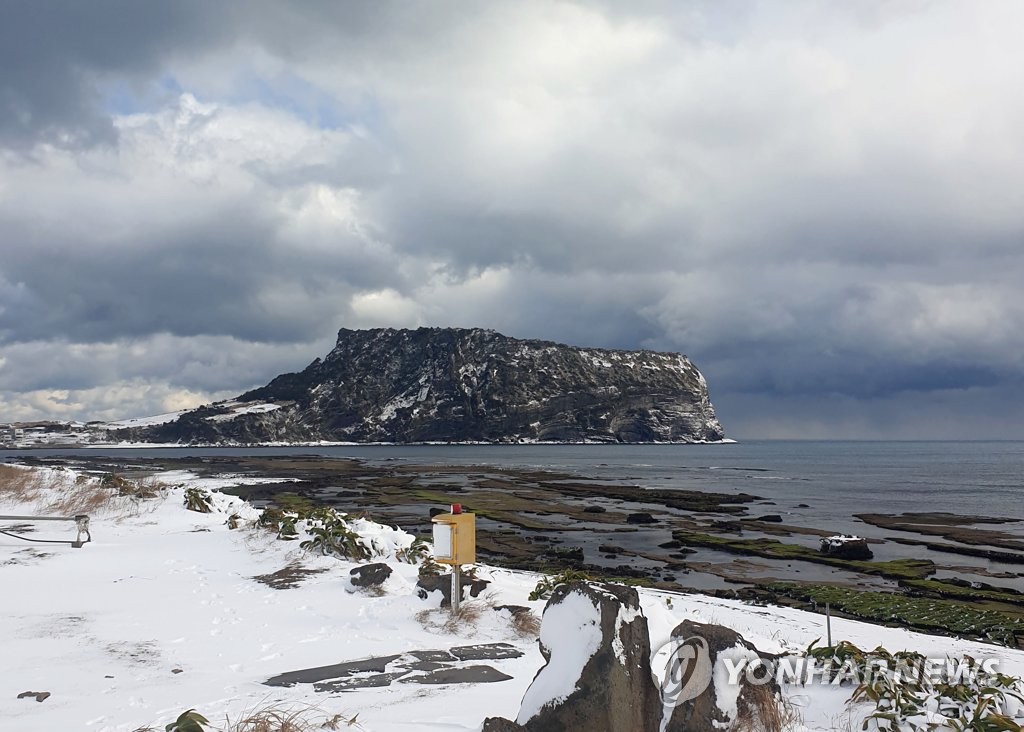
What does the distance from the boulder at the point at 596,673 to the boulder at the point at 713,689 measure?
44 cm

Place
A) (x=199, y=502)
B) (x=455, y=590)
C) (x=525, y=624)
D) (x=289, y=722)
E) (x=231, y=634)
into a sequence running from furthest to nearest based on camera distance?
1. (x=199, y=502)
2. (x=455, y=590)
3. (x=525, y=624)
4. (x=231, y=634)
5. (x=289, y=722)

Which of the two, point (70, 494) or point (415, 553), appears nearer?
point (415, 553)

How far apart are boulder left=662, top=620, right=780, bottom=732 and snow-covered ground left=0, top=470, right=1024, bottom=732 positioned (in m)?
0.85

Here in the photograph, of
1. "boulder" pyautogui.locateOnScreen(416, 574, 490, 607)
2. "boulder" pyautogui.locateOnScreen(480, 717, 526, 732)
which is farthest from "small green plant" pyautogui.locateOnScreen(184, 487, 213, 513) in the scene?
"boulder" pyautogui.locateOnScreen(480, 717, 526, 732)

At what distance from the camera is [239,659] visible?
7391 millimetres

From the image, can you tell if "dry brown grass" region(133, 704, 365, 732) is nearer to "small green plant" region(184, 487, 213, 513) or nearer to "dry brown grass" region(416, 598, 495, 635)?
"dry brown grass" region(416, 598, 495, 635)

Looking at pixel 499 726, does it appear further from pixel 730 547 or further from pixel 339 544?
pixel 730 547

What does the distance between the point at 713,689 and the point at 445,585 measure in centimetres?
561

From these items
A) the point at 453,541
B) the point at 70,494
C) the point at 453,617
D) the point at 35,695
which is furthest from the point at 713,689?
the point at 70,494

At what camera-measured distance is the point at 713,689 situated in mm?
5176

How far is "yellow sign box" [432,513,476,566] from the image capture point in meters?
9.34

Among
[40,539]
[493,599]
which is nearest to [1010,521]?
[493,599]

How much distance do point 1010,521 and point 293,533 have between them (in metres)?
47.2

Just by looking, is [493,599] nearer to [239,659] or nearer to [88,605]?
[239,659]
